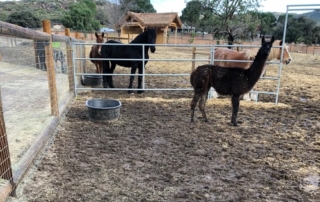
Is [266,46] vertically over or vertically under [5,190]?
over

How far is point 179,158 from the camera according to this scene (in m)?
3.13

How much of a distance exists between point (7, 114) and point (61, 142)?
4.95ft

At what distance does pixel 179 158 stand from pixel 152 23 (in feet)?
84.2

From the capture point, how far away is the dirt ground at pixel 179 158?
2.43 m

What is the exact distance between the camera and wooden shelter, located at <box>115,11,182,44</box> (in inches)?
1059

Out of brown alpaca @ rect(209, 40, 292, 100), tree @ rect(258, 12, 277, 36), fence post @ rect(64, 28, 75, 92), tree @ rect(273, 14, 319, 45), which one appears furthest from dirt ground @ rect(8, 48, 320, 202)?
tree @ rect(273, 14, 319, 45)

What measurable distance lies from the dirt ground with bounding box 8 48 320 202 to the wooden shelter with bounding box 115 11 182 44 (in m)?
22.9

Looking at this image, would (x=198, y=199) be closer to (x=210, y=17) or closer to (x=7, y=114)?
(x=7, y=114)

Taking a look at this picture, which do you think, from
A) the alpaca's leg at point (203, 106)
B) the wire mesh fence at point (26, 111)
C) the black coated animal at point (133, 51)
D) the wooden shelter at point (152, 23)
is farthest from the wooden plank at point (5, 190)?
the wooden shelter at point (152, 23)

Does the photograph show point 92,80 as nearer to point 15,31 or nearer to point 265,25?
point 15,31

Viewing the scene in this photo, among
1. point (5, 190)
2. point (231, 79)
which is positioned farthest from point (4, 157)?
point (231, 79)

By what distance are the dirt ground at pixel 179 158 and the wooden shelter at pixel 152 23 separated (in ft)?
75.0

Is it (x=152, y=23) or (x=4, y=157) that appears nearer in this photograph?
(x=4, y=157)

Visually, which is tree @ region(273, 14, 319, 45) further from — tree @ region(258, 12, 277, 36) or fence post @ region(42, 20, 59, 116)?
fence post @ region(42, 20, 59, 116)
